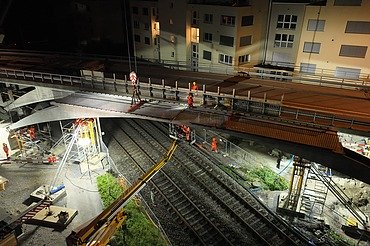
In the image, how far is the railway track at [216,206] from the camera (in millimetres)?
15219

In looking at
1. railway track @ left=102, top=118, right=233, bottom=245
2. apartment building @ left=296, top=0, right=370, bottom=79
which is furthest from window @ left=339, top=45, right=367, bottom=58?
railway track @ left=102, top=118, right=233, bottom=245

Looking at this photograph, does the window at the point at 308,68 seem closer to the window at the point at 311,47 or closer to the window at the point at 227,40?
the window at the point at 311,47

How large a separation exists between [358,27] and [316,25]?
3.16 meters

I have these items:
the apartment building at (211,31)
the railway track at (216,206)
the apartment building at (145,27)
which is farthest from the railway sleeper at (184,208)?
the apartment building at (145,27)

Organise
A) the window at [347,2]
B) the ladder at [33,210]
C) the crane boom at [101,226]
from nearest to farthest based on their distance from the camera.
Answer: the crane boom at [101,226]
the ladder at [33,210]
the window at [347,2]

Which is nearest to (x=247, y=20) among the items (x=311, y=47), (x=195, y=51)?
(x=311, y=47)

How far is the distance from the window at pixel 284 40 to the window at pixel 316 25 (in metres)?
2.32

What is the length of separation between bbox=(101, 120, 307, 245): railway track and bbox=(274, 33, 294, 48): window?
14.0 metres

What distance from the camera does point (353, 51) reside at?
23.8m

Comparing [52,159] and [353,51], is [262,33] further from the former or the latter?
[52,159]

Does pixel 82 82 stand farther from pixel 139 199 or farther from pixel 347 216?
pixel 347 216

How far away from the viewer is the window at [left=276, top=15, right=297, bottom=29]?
26.8 meters

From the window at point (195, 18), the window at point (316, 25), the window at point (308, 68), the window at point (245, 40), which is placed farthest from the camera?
the window at point (195, 18)

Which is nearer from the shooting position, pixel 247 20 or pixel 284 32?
pixel 284 32
